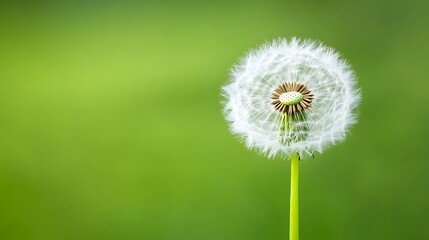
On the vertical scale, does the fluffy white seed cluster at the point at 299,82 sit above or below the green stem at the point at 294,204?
above

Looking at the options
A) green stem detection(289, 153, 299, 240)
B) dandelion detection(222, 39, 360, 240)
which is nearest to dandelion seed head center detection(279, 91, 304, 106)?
dandelion detection(222, 39, 360, 240)

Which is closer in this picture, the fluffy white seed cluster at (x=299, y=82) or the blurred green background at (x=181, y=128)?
the fluffy white seed cluster at (x=299, y=82)

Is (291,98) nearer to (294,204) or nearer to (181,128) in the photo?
(294,204)

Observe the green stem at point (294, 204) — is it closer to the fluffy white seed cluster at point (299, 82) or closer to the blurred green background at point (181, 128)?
the fluffy white seed cluster at point (299, 82)

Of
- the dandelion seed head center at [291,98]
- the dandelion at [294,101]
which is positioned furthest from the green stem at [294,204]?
the dandelion seed head center at [291,98]

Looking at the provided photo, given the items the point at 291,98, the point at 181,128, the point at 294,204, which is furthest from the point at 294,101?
the point at 181,128

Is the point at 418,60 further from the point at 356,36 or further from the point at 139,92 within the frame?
the point at 139,92

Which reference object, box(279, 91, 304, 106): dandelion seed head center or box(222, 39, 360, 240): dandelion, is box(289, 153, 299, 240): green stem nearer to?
box(222, 39, 360, 240): dandelion
